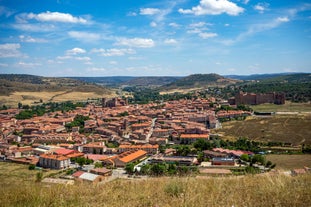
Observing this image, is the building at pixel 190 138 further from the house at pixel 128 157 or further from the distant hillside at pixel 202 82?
the distant hillside at pixel 202 82

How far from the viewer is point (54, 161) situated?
26453 millimetres

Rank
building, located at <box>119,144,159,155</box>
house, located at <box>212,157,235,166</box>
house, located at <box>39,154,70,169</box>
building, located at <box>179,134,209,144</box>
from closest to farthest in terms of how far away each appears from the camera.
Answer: house, located at <box>212,157,235,166</box>
house, located at <box>39,154,70,169</box>
building, located at <box>119,144,159,155</box>
building, located at <box>179,134,209,144</box>

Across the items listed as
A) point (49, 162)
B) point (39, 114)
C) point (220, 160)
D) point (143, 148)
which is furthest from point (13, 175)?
point (39, 114)

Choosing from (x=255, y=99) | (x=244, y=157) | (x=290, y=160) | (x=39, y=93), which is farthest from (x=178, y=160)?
(x=39, y=93)

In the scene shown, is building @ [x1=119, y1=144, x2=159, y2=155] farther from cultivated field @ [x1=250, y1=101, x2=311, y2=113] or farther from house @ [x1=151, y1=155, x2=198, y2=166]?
cultivated field @ [x1=250, y1=101, x2=311, y2=113]

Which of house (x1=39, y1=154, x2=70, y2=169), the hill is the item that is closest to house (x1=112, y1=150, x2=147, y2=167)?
house (x1=39, y1=154, x2=70, y2=169)

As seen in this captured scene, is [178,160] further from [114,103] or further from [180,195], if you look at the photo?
[114,103]

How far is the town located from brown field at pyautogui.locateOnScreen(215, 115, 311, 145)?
2718 mm

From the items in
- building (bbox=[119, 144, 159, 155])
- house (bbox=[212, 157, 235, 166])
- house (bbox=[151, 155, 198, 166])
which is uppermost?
house (bbox=[212, 157, 235, 166])

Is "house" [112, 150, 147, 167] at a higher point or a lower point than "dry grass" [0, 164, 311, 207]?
lower

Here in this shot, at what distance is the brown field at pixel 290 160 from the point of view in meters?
22.4

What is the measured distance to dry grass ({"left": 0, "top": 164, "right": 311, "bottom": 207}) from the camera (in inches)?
141

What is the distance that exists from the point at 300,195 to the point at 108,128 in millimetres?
41739

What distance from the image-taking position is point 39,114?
195ft
